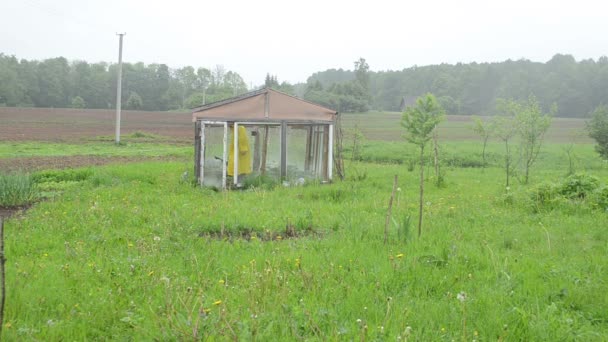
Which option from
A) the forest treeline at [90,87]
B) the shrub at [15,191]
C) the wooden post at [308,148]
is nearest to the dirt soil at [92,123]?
the forest treeline at [90,87]

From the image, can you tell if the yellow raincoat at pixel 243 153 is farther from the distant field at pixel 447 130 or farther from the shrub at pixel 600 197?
the distant field at pixel 447 130

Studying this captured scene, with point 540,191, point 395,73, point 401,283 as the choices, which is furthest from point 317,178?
point 395,73

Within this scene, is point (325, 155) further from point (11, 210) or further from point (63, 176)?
point (11, 210)

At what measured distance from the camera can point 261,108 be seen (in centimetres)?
1370

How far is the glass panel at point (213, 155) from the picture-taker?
1364cm

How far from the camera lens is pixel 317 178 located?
14.1 meters

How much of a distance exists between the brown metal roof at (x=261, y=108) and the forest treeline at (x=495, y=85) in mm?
48535

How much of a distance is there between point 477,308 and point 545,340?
0.68 metres

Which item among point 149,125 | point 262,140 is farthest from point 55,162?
point 149,125

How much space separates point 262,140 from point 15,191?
6.59 meters

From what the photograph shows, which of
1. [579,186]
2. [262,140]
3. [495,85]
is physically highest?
[495,85]

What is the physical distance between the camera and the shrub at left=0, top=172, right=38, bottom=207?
960cm

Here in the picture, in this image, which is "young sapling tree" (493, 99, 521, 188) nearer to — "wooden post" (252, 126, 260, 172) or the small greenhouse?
the small greenhouse

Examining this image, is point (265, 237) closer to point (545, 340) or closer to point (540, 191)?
point (545, 340)
